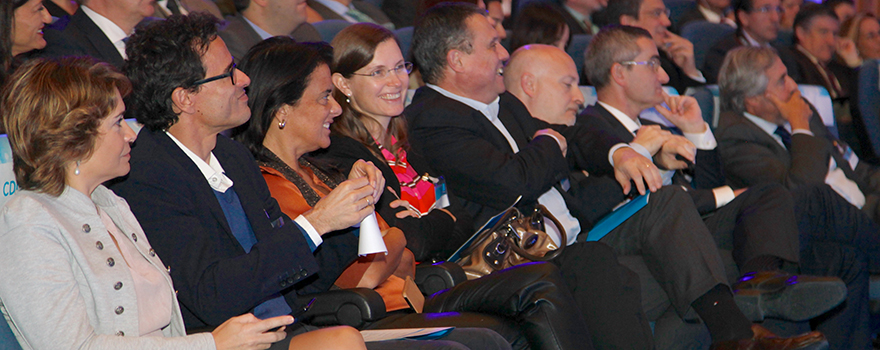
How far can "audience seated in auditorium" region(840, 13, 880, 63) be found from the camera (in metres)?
5.71

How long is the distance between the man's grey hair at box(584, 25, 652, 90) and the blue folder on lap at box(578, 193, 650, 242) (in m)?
0.85

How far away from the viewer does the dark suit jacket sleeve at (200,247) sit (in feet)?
5.33

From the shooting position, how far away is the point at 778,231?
2.99 m

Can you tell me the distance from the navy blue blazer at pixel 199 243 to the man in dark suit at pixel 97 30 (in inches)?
35.8

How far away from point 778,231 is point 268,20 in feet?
7.61

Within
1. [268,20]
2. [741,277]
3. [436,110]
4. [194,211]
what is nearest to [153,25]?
[194,211]

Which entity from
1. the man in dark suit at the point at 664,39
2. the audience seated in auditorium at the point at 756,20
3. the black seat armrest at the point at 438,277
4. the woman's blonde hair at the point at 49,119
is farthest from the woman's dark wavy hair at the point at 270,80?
the audience seated in auditorium at the point at 756,20

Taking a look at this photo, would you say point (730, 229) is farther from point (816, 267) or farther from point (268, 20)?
point (268, 20)

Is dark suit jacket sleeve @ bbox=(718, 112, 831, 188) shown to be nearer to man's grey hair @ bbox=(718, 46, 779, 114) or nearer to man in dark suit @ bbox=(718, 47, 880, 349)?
man in dark suit @ bbox=(718, 47, 880, 349)

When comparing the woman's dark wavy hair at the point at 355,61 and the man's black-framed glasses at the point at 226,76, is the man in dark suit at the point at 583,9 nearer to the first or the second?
the woman's dark wavy hair at the point at 355,61

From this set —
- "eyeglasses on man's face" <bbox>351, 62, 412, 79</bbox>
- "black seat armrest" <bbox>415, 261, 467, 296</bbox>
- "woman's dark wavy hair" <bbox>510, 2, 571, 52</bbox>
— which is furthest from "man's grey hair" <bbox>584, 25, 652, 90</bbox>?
"black seat armrest" <bbox>415, 261, 467, 296</bbox>

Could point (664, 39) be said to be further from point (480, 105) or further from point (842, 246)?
point (480, 105)

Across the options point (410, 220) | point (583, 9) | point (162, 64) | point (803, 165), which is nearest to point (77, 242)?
point (162, 64)

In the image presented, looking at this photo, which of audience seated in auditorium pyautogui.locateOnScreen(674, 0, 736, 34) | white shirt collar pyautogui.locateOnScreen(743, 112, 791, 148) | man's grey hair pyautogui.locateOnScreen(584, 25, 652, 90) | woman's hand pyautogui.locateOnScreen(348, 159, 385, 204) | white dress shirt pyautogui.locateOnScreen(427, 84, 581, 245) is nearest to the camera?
woman's hand pyautogui.locateOnScreen(348, 159, 385, 204)
